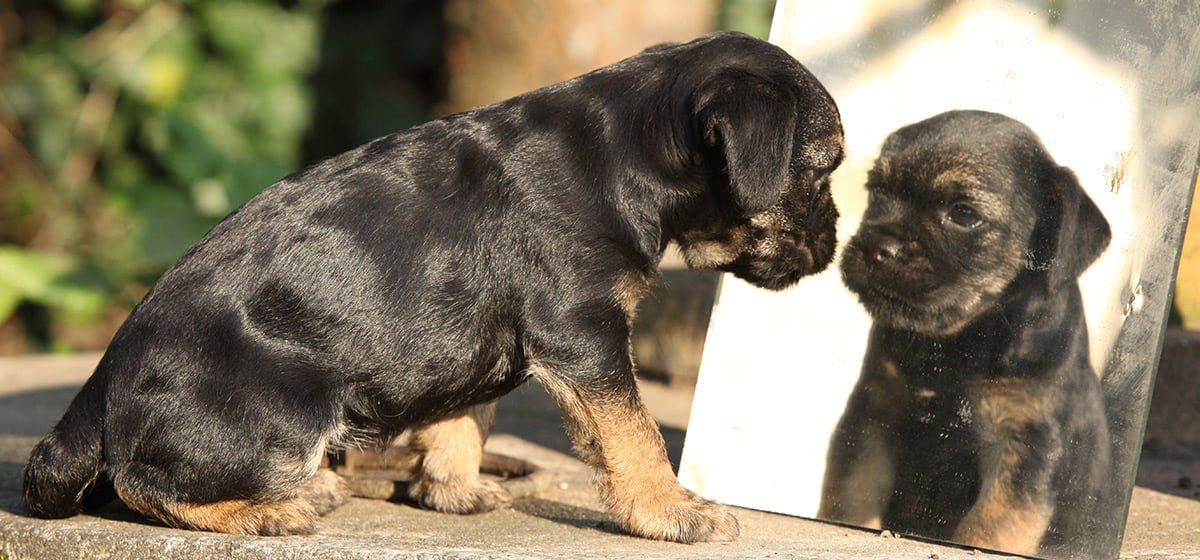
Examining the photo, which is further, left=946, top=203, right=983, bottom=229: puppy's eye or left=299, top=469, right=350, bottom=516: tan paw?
left=946, top=203, right=983, bottom=229: puppy's eye

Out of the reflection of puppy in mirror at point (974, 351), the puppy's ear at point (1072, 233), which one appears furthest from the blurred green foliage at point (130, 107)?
the puppy's ear at point (1072, 233)

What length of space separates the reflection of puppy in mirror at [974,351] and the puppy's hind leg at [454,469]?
1.39 metres

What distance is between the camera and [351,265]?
4543mm

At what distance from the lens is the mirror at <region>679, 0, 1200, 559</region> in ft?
15.4

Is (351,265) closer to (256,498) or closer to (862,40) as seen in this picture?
(256,498)

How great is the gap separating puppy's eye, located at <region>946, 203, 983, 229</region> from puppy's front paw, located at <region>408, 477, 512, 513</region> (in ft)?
6.97

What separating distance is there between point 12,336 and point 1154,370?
33.9ft

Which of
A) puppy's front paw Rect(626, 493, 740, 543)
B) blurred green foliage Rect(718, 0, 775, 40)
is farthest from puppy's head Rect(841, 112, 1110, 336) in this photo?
blurred green foliage Rect(718, 0, 775, 40)

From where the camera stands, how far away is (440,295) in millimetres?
4590

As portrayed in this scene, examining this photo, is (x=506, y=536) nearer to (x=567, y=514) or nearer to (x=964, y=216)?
(x=567, y=514)

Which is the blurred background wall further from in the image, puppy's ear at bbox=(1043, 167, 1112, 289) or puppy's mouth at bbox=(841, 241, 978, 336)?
puppy's ear at bbox=(1043, 167, 1112, 289)

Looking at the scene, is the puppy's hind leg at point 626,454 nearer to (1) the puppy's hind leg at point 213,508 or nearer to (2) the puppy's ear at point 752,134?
(2) the puppy's ear at point 752,134

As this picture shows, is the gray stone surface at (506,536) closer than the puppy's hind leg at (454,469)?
Yes

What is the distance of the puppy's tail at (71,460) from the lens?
179 inches
